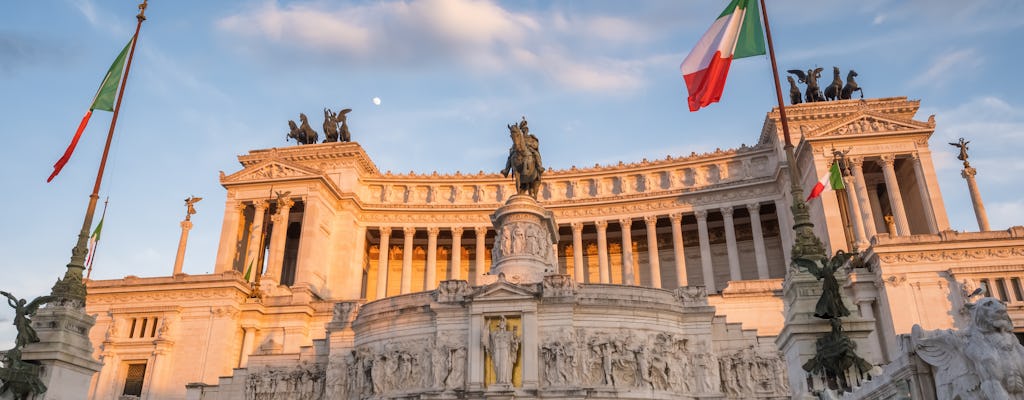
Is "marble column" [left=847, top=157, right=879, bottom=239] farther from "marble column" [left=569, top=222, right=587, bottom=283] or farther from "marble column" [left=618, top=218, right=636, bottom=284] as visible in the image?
"marble column" [left=569, top=222, right=587, bottom=283]

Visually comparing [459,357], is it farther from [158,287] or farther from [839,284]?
[158,287]

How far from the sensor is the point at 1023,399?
8.19m

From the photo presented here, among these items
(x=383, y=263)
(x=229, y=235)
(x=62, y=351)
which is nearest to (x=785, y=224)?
(x=383, y=263)

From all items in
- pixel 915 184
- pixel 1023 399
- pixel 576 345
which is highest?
pixel 915 184

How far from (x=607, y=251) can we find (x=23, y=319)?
165ft

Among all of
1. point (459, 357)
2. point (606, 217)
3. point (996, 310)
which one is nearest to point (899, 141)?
point (606, 217)

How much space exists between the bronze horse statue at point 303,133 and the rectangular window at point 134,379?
2783 cm

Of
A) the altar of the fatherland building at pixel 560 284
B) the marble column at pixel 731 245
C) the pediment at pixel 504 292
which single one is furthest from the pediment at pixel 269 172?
the pediment at pixel 504 292

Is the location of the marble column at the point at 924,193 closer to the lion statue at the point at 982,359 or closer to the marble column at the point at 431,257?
the marble column at the point at 431,257

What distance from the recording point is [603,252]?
5891 cm

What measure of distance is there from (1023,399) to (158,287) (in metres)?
43.6

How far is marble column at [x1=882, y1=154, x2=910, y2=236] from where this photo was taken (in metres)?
47.4

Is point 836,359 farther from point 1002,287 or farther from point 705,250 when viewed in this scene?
point 705,250

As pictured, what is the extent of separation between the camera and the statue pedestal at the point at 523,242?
30312mm
